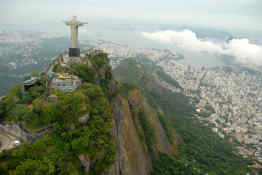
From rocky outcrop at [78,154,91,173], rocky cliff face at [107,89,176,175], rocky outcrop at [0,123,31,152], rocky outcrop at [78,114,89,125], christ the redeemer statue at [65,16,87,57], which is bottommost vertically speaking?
rocky cliff face at [107,89,176,175]

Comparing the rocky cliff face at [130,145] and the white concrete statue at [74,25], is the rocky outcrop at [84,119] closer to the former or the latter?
the rocky cliff face at [130,145]

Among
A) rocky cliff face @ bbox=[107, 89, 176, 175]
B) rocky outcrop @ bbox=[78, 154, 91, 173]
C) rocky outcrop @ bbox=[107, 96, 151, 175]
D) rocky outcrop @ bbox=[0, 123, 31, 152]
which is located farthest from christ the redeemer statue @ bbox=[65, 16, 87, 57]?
rocky outcrop @ bbox=[78, 154, 91, 173]

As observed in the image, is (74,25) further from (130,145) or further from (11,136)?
(130,145)

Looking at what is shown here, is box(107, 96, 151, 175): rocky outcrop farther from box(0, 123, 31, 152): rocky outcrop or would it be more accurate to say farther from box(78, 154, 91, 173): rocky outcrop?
box(0, 123, 31, 152): rocky outcrop

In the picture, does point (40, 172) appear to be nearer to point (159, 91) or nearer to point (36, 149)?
point (36, 149)

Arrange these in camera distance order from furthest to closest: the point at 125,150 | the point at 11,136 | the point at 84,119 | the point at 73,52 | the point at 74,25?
1. the point at 73,52
2. the point at 74,25
3. the point at 125,150
4. the point at 84,119
5. the point at 11,136

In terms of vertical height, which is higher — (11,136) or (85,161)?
(11,136)

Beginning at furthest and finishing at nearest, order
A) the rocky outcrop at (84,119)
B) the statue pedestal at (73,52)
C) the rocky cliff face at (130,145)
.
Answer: the statue pedestal at (73,52)
the rocky cliff face at (130,145)
the rocky outcrop at (84,119)

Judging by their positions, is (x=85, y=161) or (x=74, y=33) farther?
(x=74, y=33)

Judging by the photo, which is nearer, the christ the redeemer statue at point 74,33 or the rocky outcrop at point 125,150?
the rocky outcrop at point 125,150

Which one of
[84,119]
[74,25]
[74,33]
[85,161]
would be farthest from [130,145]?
[74,25]

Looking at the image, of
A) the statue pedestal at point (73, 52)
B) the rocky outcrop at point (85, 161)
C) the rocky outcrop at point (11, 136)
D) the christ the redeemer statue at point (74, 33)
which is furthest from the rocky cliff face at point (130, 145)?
the christ the redeemer statue at point (74, 33)
